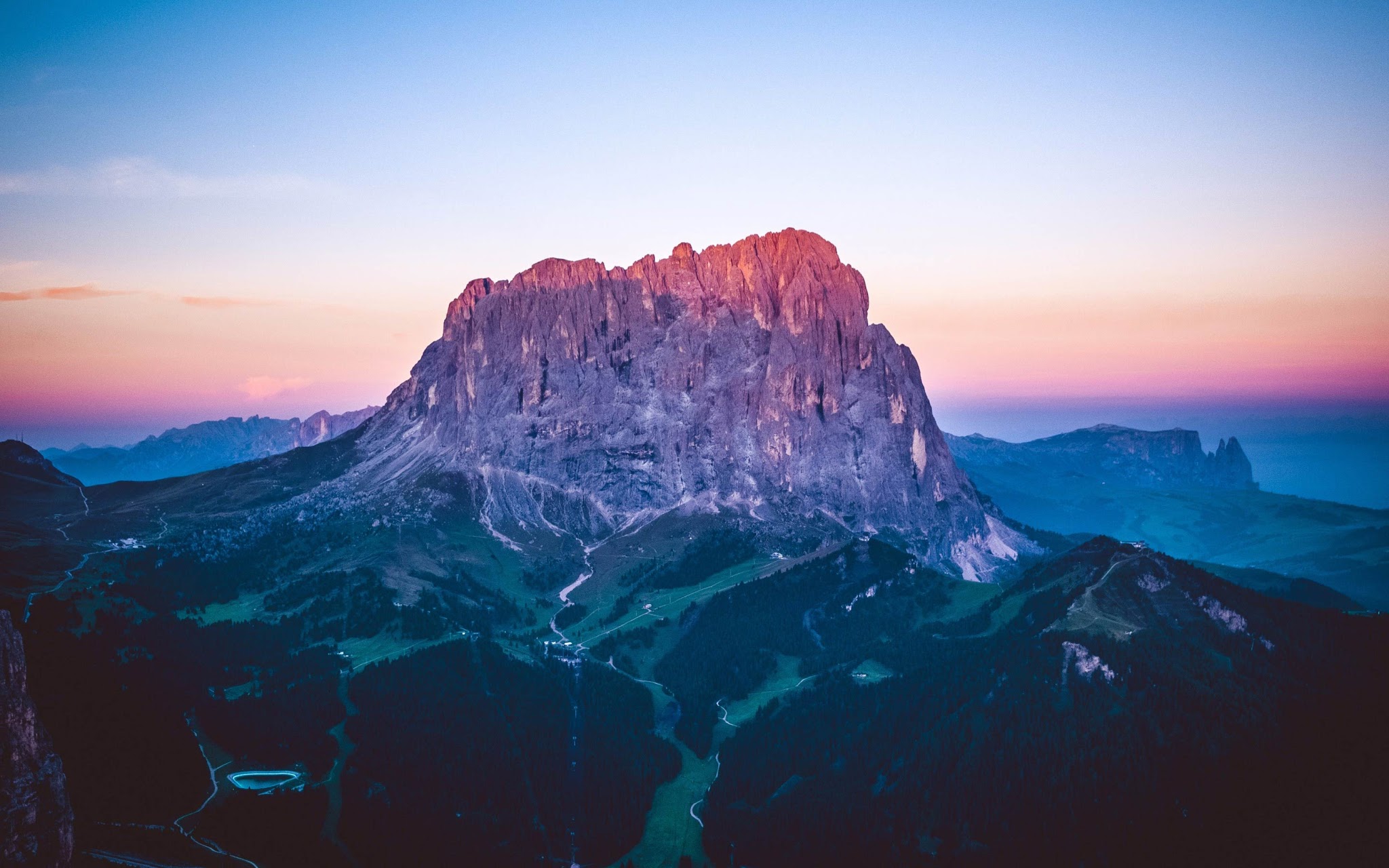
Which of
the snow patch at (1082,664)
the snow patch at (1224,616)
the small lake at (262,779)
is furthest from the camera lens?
the snow patch at (1224,616)

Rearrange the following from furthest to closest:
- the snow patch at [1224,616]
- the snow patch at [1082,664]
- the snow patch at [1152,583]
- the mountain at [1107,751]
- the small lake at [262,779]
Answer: the snow patch at [1152,583] → the snow patch at [1224,616] → the snow patch at [1082,664] → the small lake at [262,779] → the mountain at [1107,751]

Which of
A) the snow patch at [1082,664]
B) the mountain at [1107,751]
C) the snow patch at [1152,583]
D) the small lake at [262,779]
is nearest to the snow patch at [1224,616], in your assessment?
the mountain at [1107,751]

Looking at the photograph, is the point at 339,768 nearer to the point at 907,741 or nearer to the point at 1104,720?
the point at 907,741

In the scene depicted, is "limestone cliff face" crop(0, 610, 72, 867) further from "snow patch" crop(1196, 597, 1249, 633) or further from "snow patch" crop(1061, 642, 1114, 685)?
"snow patch" crop(1196, 597, 1249, 633)

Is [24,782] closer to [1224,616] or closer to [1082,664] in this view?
[1082,664]

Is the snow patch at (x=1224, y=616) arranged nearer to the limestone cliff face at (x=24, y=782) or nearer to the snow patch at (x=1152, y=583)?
the snow patch at (x=1152, y=583)

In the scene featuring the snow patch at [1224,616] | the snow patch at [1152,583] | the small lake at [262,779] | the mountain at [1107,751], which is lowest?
the small lake at [262,779]

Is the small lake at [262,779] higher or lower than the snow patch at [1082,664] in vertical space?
lower

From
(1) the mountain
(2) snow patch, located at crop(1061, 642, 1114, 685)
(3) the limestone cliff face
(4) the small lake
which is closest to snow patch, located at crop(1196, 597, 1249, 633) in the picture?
(1) the mountain

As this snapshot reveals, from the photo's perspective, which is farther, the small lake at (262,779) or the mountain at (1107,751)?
the small lake at (262,779)
